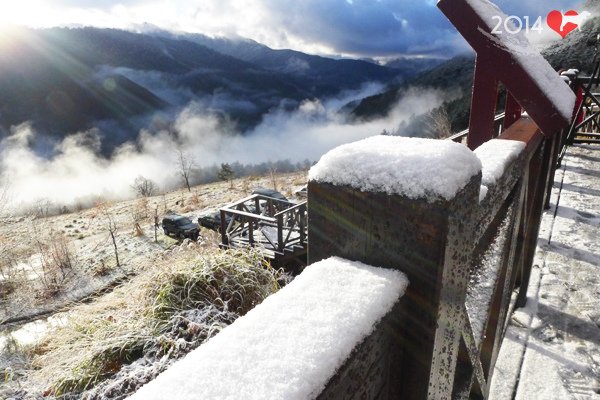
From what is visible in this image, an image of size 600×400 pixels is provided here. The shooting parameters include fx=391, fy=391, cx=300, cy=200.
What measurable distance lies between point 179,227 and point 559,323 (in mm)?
28920

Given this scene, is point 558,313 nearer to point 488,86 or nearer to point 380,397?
point 488,86

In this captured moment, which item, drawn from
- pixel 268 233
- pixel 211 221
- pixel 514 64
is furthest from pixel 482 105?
pixel 211 221

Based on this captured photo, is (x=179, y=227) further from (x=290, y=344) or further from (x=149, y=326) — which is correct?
(x=290, y=344)

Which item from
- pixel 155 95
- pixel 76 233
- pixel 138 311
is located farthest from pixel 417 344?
→ pixel 155 95

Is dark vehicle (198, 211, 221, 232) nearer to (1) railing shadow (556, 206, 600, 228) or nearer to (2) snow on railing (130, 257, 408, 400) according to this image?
(1) railing shadow (556, 206, 600, 228)

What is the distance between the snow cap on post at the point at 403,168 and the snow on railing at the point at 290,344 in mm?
201

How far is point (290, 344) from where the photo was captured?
64 centimetres

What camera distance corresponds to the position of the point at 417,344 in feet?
3.03

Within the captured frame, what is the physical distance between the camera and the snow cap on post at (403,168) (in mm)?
820

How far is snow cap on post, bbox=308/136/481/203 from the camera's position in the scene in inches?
32.3

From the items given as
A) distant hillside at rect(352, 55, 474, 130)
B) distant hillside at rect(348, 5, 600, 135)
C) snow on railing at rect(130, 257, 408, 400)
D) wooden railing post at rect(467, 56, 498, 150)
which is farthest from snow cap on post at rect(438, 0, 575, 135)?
distant hillside at rect(352, 55, 474, 130)

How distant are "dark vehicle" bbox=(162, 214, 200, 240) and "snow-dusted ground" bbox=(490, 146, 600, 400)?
86.7 ft

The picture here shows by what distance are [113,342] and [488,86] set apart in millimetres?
3589

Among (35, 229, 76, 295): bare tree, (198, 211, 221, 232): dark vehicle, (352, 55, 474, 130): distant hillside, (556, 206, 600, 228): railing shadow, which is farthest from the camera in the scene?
(352, 55, 474, 130): distant hillside
